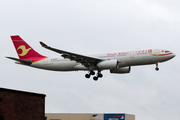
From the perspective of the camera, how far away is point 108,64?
4581 centimetres

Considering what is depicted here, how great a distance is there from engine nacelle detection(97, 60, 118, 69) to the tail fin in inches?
462

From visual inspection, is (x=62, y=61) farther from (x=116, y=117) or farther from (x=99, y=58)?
(x=116, y=117)

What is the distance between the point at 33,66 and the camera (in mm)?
53156

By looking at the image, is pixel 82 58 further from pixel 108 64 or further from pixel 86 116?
pixel 86 116

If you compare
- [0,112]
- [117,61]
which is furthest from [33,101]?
[117,61]

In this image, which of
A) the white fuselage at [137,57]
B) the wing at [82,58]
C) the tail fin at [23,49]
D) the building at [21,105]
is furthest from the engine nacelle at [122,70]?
the building at [21,105]

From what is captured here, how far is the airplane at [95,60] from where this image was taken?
4502 centimetres

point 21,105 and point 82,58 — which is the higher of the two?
point 82,58

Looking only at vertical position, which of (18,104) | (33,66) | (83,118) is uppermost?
(33,66)

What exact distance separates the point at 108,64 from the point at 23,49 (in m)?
17.4

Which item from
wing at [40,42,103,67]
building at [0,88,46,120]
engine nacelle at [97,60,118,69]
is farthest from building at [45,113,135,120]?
building at [0,88,46,120]

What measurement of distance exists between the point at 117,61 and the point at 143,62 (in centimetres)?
349

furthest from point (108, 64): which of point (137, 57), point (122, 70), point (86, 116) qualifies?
point (86, 116)

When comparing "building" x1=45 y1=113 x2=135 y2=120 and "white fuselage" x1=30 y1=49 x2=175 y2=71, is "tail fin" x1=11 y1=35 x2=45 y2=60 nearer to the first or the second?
"white fuselage" x1=30 y1=49 x2=175 y2=71
